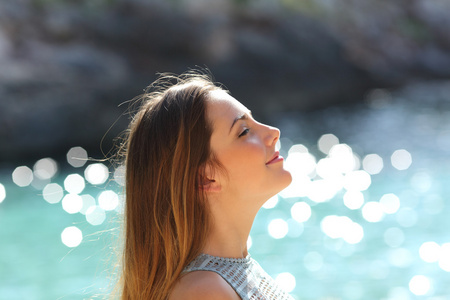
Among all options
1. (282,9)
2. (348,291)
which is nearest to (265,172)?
(348,291)

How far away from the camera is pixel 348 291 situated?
16.6 feet

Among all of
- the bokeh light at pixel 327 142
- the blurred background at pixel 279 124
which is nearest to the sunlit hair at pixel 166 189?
the blurred background at pixel 279 124

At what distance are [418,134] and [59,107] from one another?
16.7 ft

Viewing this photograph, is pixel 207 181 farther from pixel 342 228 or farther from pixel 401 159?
pixel 401 159

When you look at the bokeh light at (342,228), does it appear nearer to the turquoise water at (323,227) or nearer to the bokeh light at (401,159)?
the turquoise water at (323,227)

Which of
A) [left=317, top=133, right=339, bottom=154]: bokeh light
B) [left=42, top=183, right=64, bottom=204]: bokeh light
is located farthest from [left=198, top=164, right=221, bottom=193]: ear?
[left=317, top=133, right=339, bottom=154]: bokeh light

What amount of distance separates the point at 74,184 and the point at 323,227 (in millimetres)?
2905

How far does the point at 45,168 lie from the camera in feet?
26.3

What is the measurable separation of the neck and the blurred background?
1.32 feet

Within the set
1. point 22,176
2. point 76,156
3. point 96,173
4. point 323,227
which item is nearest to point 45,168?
point 22,176

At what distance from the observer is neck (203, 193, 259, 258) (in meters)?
1.59

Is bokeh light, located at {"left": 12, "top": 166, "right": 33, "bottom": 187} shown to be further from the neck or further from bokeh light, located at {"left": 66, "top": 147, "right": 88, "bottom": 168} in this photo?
the neck

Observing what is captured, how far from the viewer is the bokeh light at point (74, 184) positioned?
23.8 feet

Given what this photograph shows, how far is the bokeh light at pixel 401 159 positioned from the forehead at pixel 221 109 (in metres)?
6.66
